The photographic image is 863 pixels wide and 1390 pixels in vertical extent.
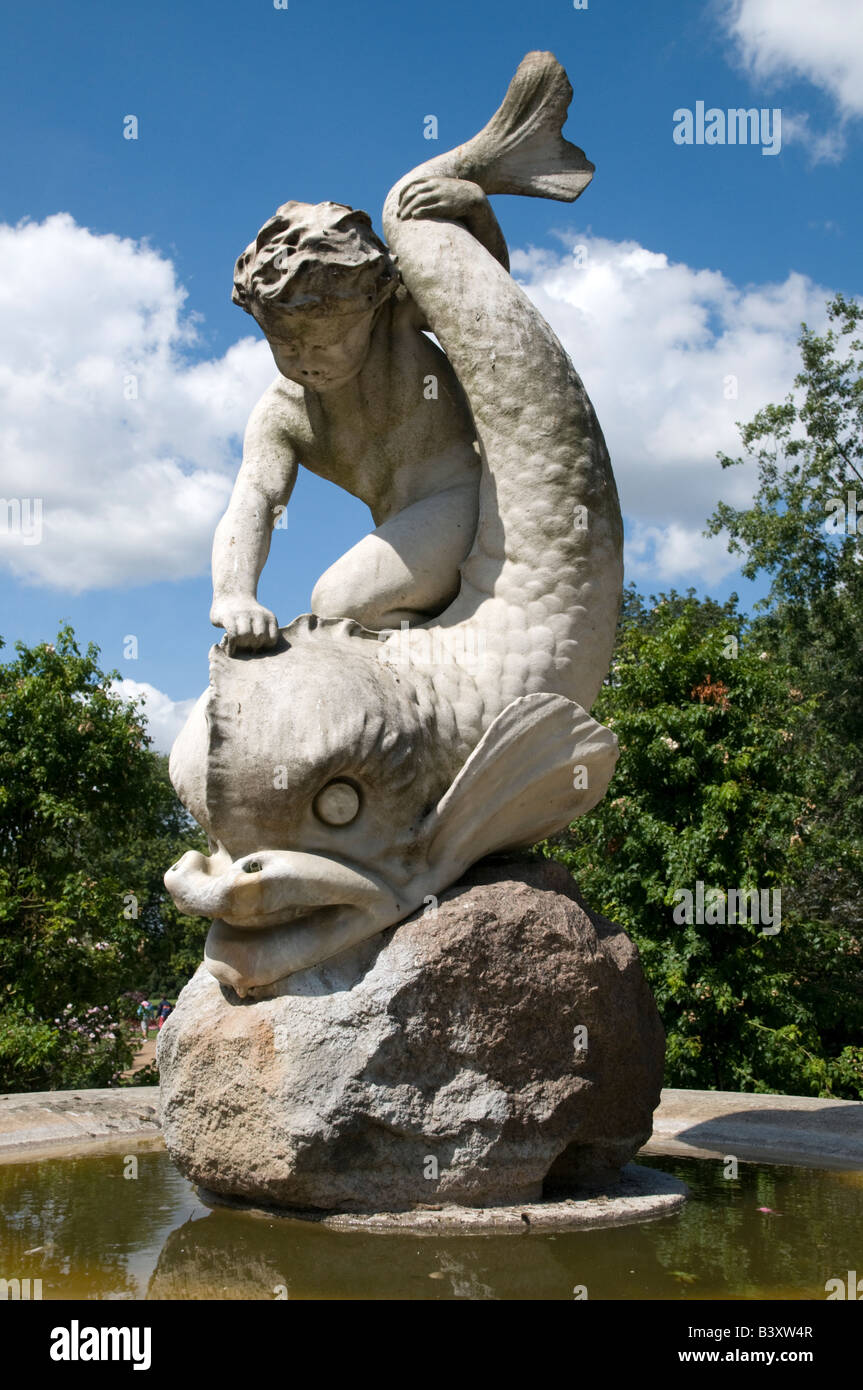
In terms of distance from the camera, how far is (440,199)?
409 centimetres

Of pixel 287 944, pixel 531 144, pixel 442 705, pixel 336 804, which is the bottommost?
pixel 287 944

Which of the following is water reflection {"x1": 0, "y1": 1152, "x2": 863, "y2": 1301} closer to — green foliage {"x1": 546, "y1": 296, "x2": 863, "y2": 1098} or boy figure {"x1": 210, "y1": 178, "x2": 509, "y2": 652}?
boy figure {"x1": 210, "y1": 178, "x2": 509, "y2": 652}

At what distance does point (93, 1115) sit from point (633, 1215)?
2.54 m

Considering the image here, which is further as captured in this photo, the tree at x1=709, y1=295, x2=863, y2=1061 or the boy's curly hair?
the tree at x1=709, y1=295, x2=863, y2=1061

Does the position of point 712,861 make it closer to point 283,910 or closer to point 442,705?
point 442,705

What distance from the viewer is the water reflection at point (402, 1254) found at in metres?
2.59

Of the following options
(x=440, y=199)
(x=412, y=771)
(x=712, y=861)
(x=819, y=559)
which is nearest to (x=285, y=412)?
(x=440, y=199)

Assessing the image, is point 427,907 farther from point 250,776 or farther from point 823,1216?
point 823,1216

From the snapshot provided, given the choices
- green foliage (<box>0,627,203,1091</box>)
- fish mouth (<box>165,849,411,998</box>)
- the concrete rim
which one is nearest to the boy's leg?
fish mouth (<box>165,849,411,998</box>)

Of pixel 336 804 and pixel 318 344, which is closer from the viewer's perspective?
pixel 336 804

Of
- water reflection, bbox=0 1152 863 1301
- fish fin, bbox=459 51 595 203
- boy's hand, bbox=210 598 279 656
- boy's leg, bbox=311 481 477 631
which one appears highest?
fish fin, bbox=459 51 595 203

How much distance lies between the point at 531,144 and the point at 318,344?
1.33 metres

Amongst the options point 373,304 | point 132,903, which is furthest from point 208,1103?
point 132,903

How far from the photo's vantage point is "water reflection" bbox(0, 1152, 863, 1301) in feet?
8.51
